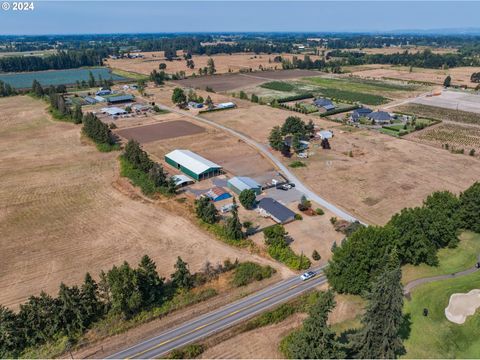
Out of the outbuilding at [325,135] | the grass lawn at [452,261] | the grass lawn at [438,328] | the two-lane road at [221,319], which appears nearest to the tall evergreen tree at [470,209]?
the grass lawn at [452,261]

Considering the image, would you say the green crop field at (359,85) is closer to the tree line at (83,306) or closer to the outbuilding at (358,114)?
the outbuilding at (358,114)

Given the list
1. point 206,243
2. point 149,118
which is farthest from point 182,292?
point 149,118

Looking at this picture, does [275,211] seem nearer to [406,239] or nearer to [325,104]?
[406,239]

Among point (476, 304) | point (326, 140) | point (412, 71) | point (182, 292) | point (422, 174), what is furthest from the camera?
point (412, 71)

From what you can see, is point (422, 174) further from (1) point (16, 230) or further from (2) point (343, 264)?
(1) point (16, 230)

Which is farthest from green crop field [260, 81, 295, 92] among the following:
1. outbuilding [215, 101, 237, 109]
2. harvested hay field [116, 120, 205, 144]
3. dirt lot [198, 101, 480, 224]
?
harvested hay field [116, 120, 205, 144]

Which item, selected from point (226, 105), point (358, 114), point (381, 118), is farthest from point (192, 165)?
point (381, 118)
